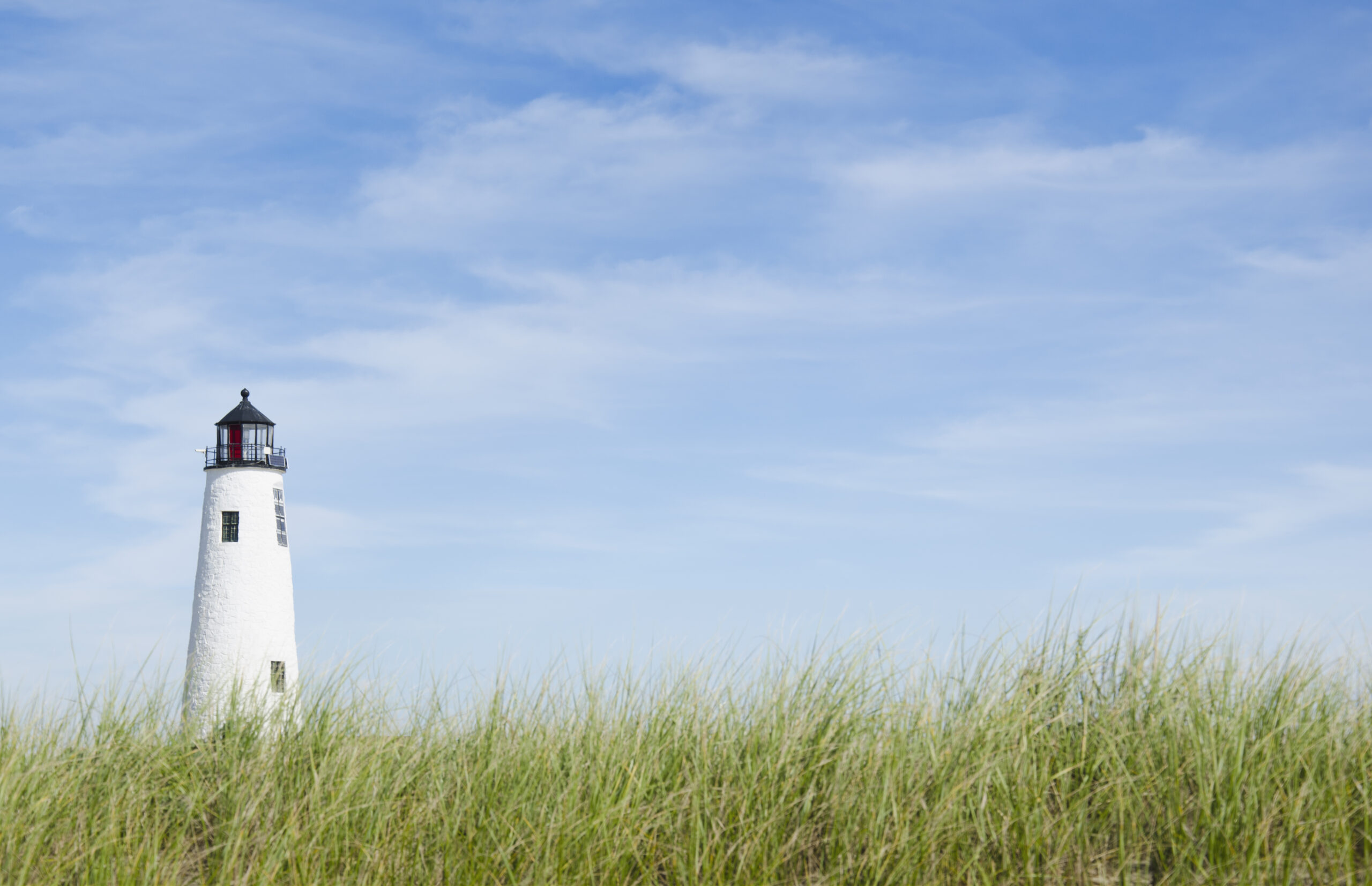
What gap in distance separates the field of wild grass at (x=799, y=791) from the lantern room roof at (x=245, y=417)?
16350 millimetres

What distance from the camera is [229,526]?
21062 mm

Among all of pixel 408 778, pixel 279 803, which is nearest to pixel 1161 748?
pixel 408 778

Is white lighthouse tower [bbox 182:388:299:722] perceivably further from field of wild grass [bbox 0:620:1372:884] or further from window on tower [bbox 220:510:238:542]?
field of wild grass [bbox 0:620:1372:884]

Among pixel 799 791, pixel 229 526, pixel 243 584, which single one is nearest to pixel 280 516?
pixel 229 526

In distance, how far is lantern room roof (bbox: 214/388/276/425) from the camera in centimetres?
2206

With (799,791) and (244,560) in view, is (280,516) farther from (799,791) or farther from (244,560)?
(799,791)

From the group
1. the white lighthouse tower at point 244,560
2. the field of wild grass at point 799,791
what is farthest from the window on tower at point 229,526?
the field of wild grass at point 799,791

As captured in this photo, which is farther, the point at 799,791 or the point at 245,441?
the point at 245,441

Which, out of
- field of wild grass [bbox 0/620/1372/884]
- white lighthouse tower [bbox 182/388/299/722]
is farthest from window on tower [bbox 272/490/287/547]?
field of wild grass [bbox 0/620/1372/884]

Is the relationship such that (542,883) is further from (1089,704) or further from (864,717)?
(1089,704)

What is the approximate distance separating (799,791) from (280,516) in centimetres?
1835

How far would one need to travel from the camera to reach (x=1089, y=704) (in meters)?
6.09

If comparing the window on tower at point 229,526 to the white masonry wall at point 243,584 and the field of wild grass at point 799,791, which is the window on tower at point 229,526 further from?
the field of wild grass at point 799,791

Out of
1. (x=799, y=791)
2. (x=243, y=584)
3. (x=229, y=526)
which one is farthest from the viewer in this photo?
(x=229, y=526)
